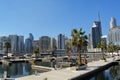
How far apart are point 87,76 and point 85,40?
10.9m

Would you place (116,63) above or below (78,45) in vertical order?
below

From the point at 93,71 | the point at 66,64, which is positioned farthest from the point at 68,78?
the point at 66,64

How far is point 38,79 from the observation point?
25.8 metres

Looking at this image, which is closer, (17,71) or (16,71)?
(16,71)

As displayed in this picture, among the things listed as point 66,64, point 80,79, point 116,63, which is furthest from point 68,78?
point 116,63

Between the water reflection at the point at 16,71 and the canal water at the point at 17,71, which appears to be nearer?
the canal water at the point at 17,71

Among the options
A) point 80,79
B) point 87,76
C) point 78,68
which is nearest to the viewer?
point 80,79

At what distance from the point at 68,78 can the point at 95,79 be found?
403 inches

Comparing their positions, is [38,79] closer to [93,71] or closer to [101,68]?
[93,71]

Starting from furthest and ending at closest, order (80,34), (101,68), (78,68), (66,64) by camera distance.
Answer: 1. (66,64)
2. (101,68)
3. (80,34)
4. (78,68)

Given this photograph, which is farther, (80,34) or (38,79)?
(80,34)

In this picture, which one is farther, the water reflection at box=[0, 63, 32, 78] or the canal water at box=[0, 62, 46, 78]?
the water reflection at box=[0, 63, 32, 78]

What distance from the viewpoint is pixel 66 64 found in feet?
194

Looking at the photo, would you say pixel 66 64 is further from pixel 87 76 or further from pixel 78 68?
pixel 87 76
